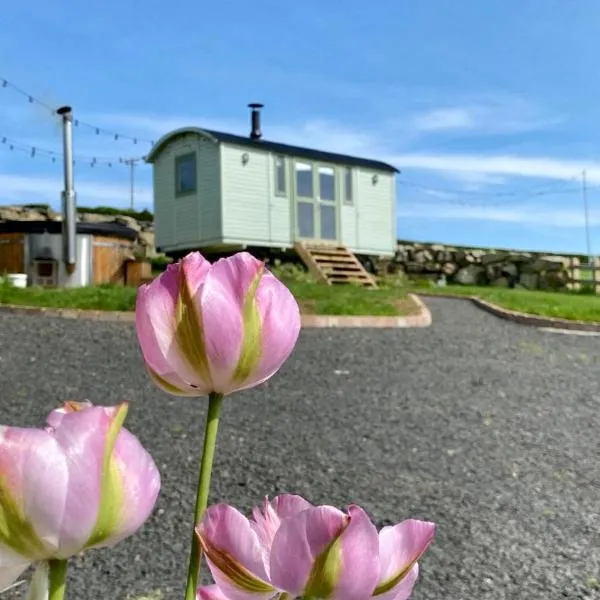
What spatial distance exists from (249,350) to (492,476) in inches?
134

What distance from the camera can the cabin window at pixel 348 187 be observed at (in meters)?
16.2

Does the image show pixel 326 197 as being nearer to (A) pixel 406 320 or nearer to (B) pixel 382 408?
(A) pixel 406 320

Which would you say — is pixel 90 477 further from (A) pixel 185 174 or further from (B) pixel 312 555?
(A) pixel 185 174

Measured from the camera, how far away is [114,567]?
8.80 ft

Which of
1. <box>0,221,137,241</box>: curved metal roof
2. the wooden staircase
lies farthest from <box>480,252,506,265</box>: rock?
<box>0,221,137,241</box>: curved metal roof

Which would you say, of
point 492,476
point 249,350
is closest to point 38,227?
point 492,476

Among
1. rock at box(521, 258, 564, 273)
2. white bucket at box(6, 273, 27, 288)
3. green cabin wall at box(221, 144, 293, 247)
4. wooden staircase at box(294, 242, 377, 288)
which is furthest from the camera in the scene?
rock at box(521, 258, 564, 273)

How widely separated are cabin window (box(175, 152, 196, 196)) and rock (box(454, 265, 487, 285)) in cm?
805

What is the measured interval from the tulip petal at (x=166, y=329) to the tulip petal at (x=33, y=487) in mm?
90

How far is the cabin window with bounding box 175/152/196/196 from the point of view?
49.8 feet

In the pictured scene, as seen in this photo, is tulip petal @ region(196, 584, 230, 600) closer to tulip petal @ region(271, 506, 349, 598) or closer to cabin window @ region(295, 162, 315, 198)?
tulip petal @ region(271, 506, 349, 598)

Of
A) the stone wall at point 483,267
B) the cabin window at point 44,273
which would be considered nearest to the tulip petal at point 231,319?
the cabin window at point 44,273

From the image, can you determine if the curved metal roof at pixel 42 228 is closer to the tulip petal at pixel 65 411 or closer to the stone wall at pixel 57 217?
the stone wall at pixel 57 217

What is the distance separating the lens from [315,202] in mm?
15734
